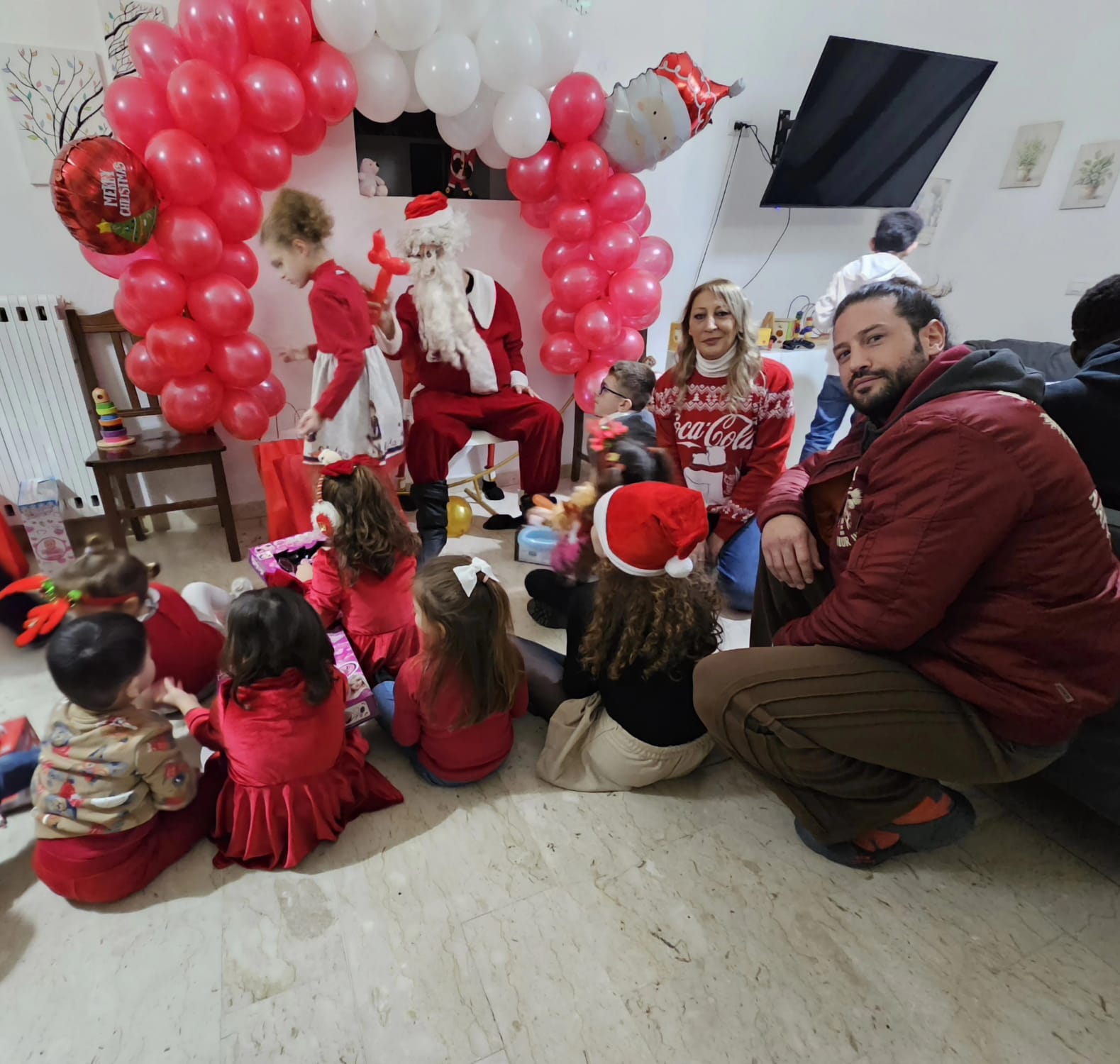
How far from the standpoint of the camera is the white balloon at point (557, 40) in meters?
2.47

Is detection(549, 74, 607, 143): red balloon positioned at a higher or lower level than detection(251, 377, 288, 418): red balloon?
higher

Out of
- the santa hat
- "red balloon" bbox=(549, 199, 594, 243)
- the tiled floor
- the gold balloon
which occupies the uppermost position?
"red balloon" bbox=(549, 199, 594, 243)

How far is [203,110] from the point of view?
2051 millimetres

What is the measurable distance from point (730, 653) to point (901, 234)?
9.77ft

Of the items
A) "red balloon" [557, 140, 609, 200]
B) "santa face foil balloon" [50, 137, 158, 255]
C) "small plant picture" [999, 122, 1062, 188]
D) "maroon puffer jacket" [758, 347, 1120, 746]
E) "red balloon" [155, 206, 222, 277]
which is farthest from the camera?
"small plant picture" [999, 122, 1062, 188]

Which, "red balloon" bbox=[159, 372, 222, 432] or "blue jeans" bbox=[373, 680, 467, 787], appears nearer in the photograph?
"blue jeans" bbox=[373, 680, 467, 787]

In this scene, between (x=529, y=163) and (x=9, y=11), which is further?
(x=529, y=163)

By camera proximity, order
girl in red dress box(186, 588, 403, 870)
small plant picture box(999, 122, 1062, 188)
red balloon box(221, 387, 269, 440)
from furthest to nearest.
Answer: small plant picture box(999, 122, 1062, 188)
red balloon box(221, 387, 269, 440)
girl in red dress box(186, 588, 403, 870)

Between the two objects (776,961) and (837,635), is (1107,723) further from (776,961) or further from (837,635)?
(776,961)

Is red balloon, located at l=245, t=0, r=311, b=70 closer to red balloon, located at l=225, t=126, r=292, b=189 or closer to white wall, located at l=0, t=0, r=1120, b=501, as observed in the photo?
red balloon, located at l=225, t=126, r=292, b=189

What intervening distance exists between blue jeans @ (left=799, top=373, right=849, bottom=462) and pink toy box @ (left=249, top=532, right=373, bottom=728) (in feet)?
8.52

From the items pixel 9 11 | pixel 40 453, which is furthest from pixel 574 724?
pixel 9 11

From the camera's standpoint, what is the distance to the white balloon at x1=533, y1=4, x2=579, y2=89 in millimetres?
2467

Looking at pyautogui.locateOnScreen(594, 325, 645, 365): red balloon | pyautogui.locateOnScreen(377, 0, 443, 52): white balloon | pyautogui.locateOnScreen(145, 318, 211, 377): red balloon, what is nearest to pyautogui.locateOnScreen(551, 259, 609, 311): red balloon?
pyautogui.locateOnScreen(594, 325, 645, 365): red balloon
